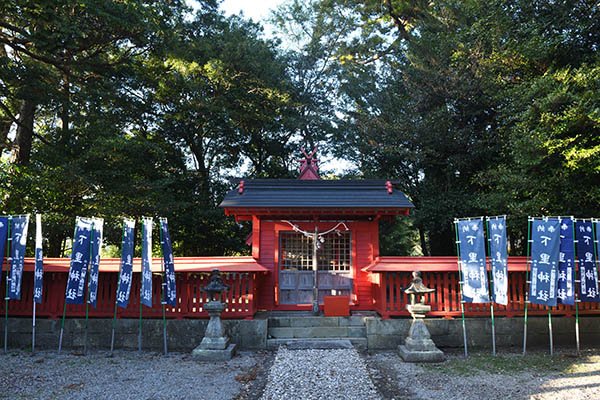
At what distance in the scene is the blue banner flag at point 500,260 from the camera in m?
7.12

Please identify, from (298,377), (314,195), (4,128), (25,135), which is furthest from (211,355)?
(4,128)

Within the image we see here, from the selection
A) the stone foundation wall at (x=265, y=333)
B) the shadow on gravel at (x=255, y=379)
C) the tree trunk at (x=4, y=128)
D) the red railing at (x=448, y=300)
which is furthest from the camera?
the tree trunk at (x=4, y=128)

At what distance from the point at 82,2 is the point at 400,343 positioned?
1163 centimetres

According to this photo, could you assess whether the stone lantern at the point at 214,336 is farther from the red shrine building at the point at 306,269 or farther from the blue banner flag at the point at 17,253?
the blue banner flag at the point at 17,253

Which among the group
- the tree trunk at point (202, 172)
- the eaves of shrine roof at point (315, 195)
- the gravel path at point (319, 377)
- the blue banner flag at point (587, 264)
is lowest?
the gravel path at point (319, 377)

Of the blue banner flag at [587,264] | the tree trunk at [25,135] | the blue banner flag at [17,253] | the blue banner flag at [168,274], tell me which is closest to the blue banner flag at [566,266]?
the blue banner flag at [587,264]

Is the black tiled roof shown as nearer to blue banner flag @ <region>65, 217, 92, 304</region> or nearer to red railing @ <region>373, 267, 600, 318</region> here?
red railing @ <region>373, 267, 600, 318</region>

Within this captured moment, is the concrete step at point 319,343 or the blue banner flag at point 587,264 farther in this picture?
the concrete step at point 319,343

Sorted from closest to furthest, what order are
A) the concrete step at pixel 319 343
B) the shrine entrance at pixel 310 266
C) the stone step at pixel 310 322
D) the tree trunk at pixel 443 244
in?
1. the concrete step at pixel 319 343
2. the stone step at pixel 310 322
3. the shrine entrance at pixel 310 266
4. the tree trunk at pixel 443 244

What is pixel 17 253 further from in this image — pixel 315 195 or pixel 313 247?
pixel 315 195

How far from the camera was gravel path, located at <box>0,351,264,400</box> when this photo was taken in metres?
5.28

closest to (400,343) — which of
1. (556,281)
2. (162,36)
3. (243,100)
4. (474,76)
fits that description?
(556,281)

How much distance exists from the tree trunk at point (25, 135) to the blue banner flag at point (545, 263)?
51.7ft

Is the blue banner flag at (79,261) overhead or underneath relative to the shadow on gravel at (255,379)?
overhead
